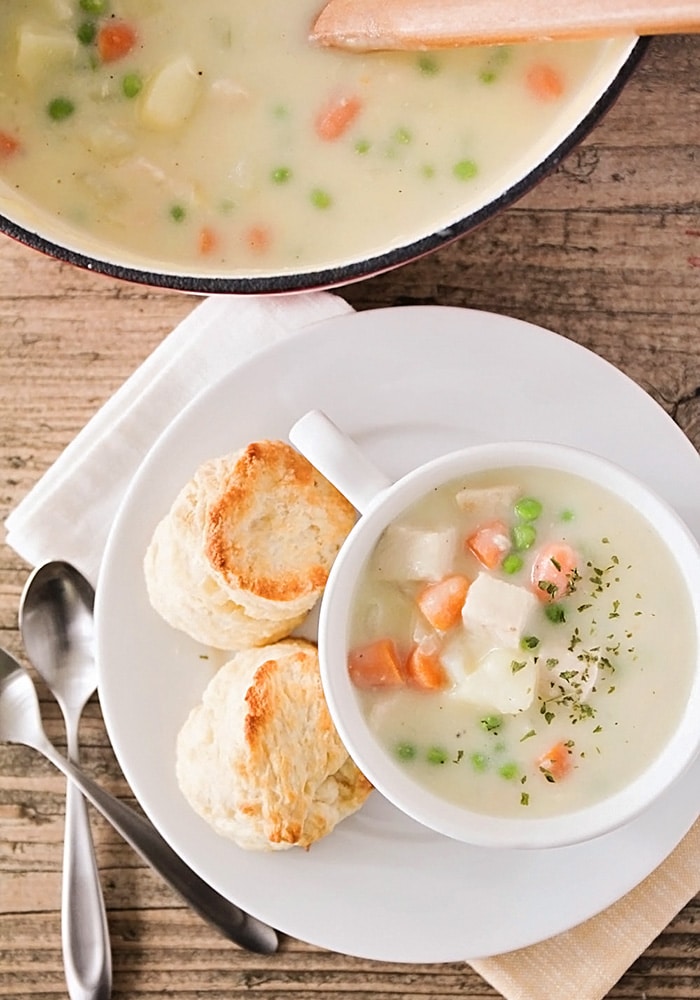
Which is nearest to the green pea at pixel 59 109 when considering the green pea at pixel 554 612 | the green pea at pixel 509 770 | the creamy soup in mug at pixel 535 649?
the creamy soup in mug at pixel 535 649

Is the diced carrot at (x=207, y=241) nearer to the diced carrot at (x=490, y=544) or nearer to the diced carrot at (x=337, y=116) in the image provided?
the diced carrot at (x=337, y=116)

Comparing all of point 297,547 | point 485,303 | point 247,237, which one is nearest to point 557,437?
point 485,303

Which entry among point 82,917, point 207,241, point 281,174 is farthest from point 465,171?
point 82,917

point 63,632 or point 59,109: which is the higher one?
point 59,109

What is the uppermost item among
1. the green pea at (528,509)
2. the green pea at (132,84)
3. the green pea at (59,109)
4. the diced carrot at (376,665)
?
the green pea at (132,84)

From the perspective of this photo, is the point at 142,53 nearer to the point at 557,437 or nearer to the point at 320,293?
the point at 320,293

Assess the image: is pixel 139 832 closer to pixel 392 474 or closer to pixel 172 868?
pixel 172 868

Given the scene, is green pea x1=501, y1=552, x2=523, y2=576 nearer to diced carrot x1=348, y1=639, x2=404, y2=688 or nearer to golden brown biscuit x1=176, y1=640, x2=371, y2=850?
diced carrot x1=348, y1=639, x2=404, y2=688
